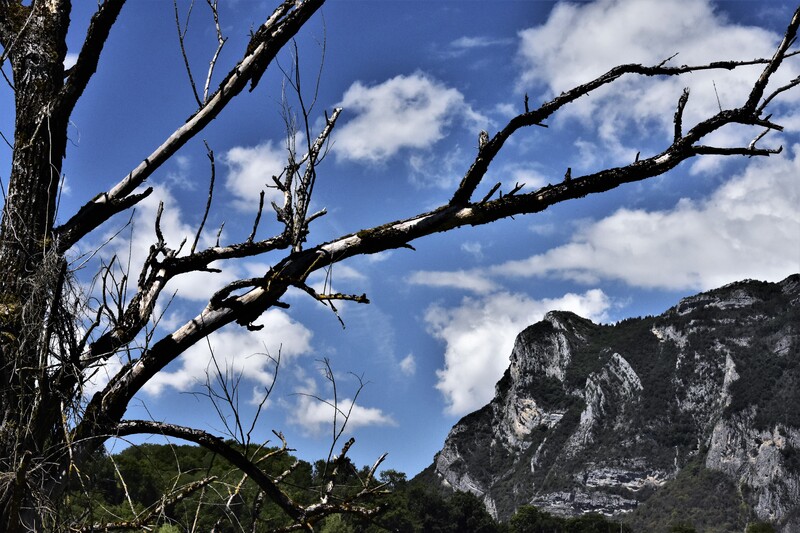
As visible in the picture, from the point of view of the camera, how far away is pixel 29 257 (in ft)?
9.52

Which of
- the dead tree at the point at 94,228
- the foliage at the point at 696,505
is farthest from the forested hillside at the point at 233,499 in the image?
the foliage at the point at 696,505

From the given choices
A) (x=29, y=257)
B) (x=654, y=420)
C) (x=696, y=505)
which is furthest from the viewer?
(x=654, y=420)

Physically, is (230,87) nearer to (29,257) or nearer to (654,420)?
(29,257)

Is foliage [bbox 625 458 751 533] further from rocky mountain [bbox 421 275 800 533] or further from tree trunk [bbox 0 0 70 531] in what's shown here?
tree trunk [bbox 0 0 70 531]

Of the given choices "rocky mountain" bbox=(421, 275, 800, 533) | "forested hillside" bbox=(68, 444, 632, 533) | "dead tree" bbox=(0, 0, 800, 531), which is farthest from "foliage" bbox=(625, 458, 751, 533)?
"dead tree" bbox=(0, 0, 800, 531)

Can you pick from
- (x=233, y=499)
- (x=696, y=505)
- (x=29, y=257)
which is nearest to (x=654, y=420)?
(x=696, y=505)

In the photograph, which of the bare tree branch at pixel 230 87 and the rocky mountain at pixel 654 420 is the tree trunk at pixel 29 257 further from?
the rocky mountain at pixel 654 420

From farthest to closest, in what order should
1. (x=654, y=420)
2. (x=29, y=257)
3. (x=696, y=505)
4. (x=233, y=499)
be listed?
(x=654, y=420) → (x=696, y=505) → (x=233, y=499) → (x=29, y=257)

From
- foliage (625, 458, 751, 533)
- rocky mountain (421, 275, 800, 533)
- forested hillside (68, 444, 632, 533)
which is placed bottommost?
forested hillside (68, 444, 632, 533)

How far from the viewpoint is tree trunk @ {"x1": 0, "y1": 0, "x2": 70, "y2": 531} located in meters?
2.62

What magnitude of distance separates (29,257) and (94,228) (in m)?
0.40

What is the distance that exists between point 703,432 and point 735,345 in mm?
16376

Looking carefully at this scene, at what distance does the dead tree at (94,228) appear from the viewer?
8.89 feet

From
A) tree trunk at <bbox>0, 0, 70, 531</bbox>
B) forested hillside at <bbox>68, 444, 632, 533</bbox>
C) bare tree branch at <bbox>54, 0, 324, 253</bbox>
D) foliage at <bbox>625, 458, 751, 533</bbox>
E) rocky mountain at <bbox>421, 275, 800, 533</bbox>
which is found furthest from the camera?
rocky mountain at <bbox>421, 275, 800, 533</bbox>
